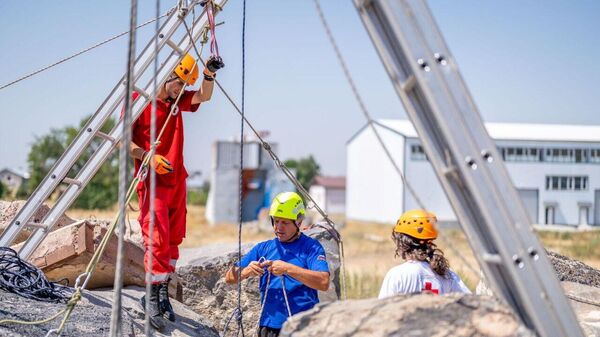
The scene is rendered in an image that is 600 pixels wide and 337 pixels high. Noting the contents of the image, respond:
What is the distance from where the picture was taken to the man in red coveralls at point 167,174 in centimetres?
562

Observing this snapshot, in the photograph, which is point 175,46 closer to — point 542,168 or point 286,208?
point 286,208

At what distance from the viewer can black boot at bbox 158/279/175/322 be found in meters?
5.73

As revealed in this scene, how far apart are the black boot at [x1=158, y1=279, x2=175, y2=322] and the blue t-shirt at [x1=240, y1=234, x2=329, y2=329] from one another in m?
0.84

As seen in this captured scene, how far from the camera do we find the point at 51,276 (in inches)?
257

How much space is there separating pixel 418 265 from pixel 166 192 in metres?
2.18

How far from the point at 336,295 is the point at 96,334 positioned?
128 inches

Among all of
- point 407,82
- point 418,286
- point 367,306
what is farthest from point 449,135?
point 418,286

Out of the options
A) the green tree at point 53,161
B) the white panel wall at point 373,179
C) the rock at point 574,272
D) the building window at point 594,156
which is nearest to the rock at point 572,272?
the rock at point 574,272

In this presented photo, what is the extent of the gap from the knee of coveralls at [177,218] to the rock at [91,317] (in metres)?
0.50

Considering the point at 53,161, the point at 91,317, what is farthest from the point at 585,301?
the point at 53,161

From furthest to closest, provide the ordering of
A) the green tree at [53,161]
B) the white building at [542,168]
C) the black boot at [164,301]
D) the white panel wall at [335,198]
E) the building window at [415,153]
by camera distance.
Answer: the white panel wall at [335,198]
the green tree at [53,161]
the building window at [415,153]
the white building at [542,168]
the black boot at [164,301]

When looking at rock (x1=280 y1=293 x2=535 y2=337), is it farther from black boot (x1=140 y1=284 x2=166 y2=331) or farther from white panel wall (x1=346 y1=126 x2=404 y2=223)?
white panel wall (x1=346 y1=126 x2=404 y2=223)

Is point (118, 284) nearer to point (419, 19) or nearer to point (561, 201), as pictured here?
point (419, 19)

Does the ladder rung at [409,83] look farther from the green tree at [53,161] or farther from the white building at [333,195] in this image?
the white building at [333,195]
